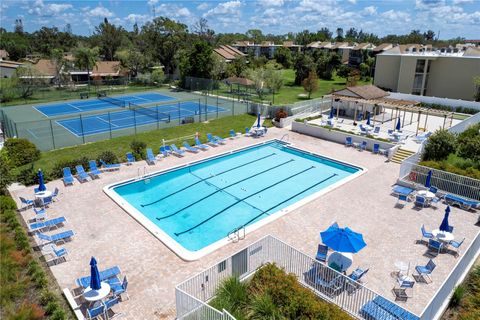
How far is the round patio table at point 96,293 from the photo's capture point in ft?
31.9

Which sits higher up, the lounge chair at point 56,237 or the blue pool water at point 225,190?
the lounge chair at point 56,237

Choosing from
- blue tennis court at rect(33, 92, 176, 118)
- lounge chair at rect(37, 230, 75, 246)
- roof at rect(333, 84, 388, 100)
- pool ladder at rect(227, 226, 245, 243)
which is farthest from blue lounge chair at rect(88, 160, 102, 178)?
roof at rect(333, 84, 388, 100)

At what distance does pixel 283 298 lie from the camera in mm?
9203

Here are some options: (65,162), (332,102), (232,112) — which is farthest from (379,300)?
(232,112)

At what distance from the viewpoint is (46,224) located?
13.9 meters

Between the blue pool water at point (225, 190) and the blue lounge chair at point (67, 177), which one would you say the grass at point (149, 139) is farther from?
the blue pool water at point (225, 190)

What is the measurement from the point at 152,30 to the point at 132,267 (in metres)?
59.1

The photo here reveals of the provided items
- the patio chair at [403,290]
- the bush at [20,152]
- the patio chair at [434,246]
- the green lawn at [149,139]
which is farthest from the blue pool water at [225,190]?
the bush at [20,152]

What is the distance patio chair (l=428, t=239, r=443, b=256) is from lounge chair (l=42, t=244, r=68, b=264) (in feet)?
44.0

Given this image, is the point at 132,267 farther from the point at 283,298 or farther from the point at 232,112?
the point at 232,112

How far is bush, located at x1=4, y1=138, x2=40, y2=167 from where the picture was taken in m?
21.2

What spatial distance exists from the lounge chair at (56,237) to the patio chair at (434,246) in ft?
45.1

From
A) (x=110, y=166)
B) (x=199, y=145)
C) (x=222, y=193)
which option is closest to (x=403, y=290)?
(x=222, y=193)

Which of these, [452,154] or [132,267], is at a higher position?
[452,154]
